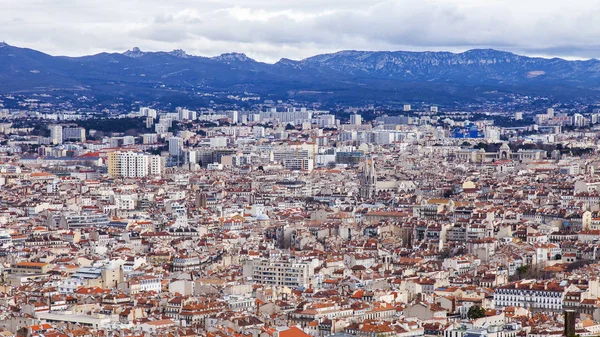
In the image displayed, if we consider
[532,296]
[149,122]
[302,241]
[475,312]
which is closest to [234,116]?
[149,122]

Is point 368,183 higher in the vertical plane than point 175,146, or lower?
higher

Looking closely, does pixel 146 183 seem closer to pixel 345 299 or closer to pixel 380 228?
pixel 380 228

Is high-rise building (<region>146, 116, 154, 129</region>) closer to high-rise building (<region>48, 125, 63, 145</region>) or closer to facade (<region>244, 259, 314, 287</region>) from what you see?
high-rise building (<region>48, 125, 63, 145</region>)

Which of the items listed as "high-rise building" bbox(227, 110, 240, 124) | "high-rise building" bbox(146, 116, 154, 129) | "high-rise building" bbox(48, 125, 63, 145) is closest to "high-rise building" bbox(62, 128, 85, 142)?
"high-rise building" bbox(48, 125, 63, 145)

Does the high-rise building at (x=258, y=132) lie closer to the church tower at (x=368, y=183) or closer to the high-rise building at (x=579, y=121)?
the high-rise building at (x=579, y=121)

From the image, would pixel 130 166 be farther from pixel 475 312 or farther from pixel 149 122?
pixel 475 312

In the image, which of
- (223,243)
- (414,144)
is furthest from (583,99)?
(223,243)
